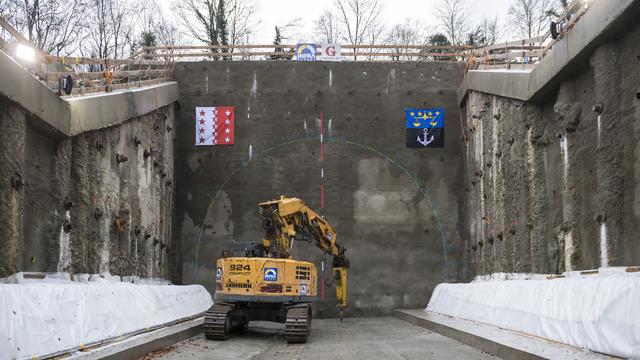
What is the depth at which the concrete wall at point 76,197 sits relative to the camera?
12125 millimetres

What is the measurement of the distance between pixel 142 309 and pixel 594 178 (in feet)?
34.2

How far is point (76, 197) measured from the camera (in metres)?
15.8

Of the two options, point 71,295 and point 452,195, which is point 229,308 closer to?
point 71,295

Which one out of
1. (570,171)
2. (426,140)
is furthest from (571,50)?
(426,140)

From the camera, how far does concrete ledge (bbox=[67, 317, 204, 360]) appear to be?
9.92m

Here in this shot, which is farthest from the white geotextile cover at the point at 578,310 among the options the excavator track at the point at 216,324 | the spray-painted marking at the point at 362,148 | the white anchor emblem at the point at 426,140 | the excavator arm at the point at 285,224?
the white anchor emblem at the point at 426,140

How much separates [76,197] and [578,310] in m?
11.6

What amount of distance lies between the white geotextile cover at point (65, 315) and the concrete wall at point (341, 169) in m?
11.5

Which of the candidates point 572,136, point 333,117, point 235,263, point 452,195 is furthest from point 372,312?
point 572,136

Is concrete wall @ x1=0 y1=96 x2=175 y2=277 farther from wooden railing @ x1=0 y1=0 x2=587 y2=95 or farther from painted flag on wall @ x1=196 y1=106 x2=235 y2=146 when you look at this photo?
painted flag on wall @ x1=196 y1=106 x2=235 y2=146

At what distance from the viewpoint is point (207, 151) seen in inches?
1093

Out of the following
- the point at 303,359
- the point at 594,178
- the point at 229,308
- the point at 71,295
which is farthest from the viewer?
the point at 229,308

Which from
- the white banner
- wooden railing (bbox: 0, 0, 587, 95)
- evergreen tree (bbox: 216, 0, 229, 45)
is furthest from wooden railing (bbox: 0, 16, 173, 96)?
evergreen tree (bbox: 216, 0, 229, 45)

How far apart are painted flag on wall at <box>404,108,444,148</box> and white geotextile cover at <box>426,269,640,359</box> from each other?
40.9 feet
